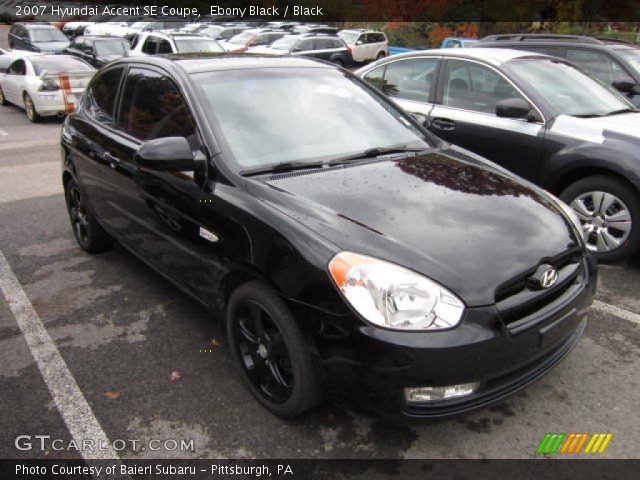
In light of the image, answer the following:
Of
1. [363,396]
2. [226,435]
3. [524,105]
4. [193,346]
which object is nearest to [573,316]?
[363,396]

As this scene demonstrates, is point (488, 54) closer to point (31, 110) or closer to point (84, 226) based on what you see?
point (84, 226)

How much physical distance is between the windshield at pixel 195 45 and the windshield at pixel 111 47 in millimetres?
2220

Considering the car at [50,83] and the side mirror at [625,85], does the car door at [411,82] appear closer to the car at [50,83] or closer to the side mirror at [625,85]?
the side mirror at [625,85]

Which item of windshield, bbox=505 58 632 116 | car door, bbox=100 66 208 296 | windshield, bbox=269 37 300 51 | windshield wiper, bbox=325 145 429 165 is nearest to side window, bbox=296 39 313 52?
windshield, bbox=269 37 300 51

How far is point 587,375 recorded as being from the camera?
299 cm

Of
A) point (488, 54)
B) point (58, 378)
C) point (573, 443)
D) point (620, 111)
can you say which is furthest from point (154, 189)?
point (620, 111)

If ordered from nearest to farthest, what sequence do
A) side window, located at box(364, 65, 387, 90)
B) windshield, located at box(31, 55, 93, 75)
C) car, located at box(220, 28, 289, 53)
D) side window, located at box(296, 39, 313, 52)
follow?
1. side window, located at box(364, 65, 387, 90)
2. windshield, located at box(31, 55, 93, 75)
3. side window, located at box(296, 39, 313, 52)
4. car, located at box(220, 28, 289, 53)

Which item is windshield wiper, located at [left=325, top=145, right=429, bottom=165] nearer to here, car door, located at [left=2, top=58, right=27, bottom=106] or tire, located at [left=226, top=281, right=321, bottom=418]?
tire, located at [left=226, top=281, right=321, bottom=418]

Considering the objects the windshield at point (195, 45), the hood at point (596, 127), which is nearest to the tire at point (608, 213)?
the hood at point (596, 127)

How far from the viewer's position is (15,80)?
1260 cm

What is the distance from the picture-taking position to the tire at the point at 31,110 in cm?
1195

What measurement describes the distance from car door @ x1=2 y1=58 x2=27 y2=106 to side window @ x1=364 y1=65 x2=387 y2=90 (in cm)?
937

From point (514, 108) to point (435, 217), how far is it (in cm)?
257

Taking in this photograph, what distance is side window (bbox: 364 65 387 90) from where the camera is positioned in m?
6.26
